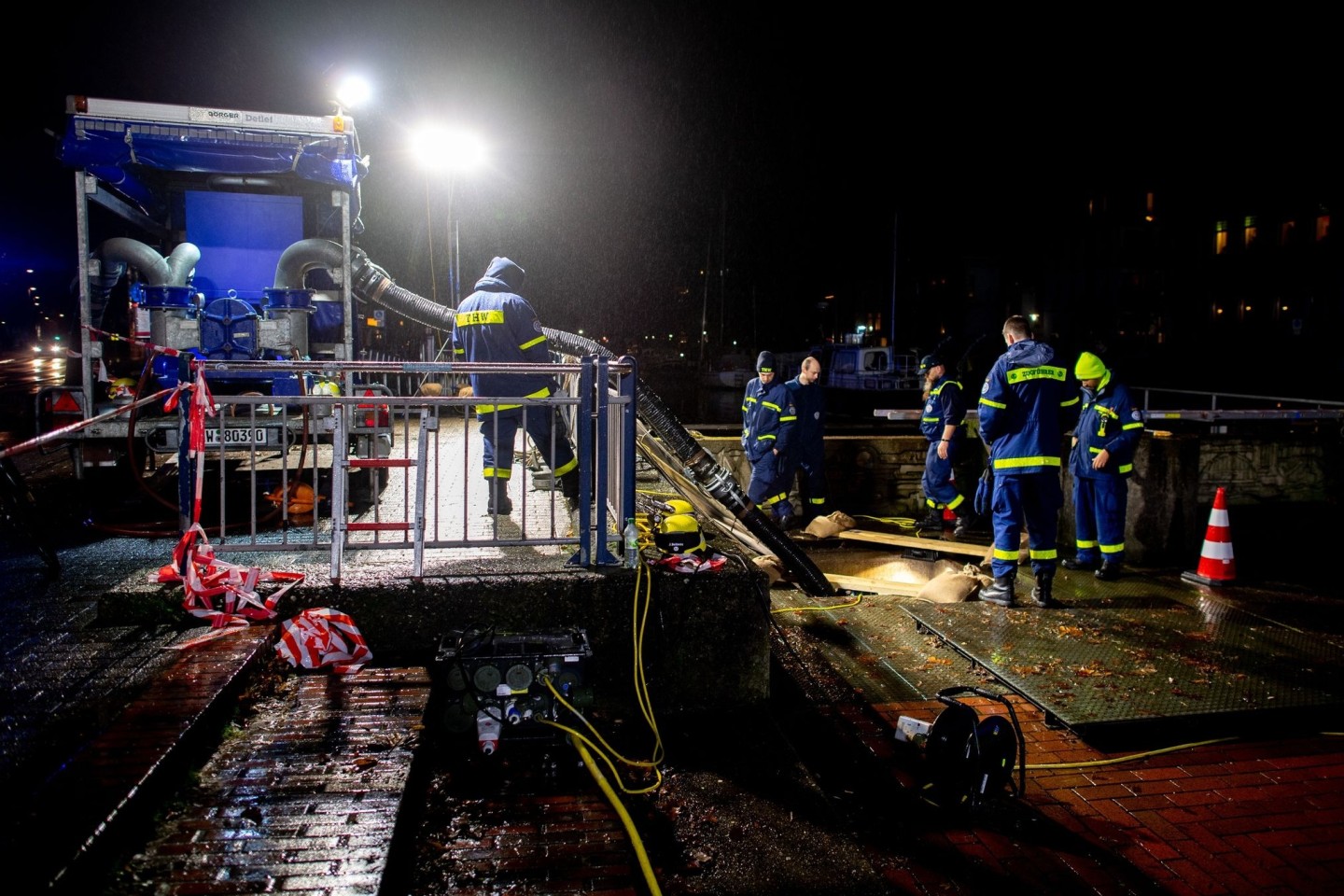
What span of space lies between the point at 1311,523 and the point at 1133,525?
380 cm

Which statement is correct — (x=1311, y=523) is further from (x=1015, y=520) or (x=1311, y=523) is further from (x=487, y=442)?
(x=487, y=442)

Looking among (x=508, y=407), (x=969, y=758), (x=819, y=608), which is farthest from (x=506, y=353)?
(x=969, y=758)

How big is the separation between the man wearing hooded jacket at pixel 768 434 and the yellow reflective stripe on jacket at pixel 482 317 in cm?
415

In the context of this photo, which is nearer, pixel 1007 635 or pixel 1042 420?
pixel 1007 635

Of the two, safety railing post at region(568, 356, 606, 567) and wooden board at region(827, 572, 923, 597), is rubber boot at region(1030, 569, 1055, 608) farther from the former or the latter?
safety railing post at region(568, 356, 606, 567)

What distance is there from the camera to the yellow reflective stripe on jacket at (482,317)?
19.1 ft

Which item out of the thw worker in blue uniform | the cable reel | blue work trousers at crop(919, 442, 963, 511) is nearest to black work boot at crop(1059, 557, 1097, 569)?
the thw worker in blue uniform

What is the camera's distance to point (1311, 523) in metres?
9.78

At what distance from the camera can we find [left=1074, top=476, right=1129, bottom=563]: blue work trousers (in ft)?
23.3

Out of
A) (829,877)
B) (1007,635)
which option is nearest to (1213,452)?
(1007,635)

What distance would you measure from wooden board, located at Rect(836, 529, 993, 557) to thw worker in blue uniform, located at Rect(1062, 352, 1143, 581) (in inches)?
39.5

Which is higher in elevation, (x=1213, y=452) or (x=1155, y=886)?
(x=1213, y=452)

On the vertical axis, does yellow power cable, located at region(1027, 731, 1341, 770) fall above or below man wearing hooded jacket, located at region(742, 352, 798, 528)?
below

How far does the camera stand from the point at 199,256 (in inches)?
327
